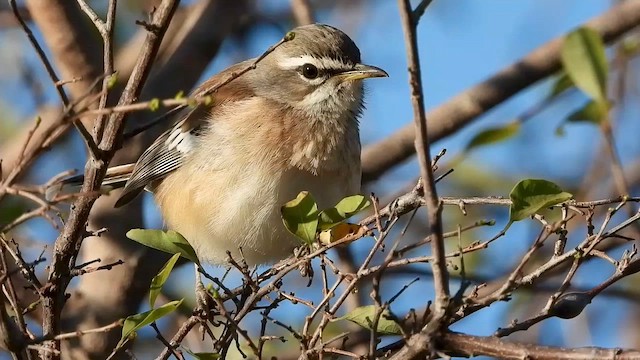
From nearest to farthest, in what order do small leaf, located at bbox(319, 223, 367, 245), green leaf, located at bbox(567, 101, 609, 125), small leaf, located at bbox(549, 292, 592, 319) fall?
small leaf, located at bbox(549, 292, 592, 319) < small leaf, located at bbox(319, 223, 367, 245) < green leaf, located at bbox(567, 101, 609, 125)

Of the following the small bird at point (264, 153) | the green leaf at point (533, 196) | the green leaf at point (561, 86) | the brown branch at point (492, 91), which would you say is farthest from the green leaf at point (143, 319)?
the brown branch at point (492, 91)

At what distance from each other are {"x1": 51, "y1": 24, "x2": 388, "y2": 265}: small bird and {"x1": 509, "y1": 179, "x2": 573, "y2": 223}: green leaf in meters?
1.84

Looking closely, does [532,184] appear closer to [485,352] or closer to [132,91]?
[485,352]

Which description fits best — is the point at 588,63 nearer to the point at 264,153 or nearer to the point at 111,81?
the point at 264,153

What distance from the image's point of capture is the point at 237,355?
379 cm

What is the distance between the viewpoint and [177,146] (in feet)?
16.9

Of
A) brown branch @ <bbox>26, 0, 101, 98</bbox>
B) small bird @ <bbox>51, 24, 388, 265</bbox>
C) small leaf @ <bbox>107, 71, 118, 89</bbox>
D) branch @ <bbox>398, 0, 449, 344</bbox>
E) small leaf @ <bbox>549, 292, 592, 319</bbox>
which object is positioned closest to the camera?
branch @ <bbox>398, 0, 449, 344</bbox>

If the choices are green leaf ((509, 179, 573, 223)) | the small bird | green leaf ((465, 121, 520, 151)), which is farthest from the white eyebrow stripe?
green leaf ((509, 179, 573, 223))

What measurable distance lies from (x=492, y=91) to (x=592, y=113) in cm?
137

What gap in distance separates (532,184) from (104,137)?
1.36 meters

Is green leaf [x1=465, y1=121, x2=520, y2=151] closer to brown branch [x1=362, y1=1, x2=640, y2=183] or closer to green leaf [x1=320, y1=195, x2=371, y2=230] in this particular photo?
brown branch [x1=362, y1=1, x2=640, y2=183]

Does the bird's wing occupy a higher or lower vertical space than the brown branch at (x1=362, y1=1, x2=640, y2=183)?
lower

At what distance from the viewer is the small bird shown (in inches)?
181

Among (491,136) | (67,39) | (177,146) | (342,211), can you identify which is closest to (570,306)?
(342,211)
